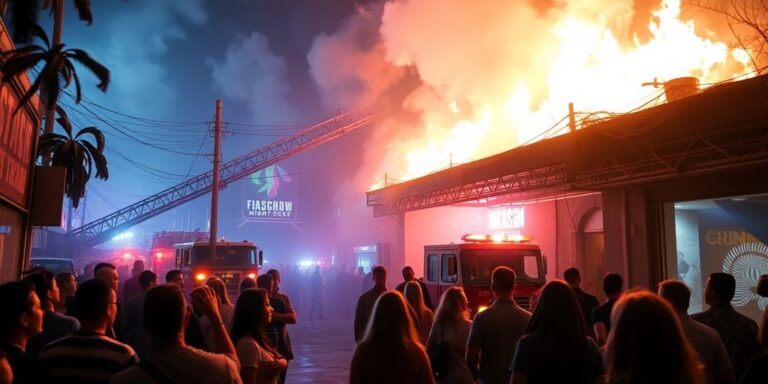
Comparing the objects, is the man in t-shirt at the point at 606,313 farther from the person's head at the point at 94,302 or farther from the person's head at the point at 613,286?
the person's head at the point at 94,302

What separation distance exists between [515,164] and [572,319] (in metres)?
11.0

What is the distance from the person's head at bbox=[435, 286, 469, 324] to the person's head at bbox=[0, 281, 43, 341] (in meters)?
3.05

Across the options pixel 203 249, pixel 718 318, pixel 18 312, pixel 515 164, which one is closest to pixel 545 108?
pixel 515 164

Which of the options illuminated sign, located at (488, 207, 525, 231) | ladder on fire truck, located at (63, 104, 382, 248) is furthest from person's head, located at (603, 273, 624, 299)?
ladder on fire truck, located at (63, 104, 382, 248)

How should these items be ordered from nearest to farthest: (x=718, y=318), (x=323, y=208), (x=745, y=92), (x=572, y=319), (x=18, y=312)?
(x=18, y=312)
(x=572, y=319)
(x=718, y=318)
(x=745, y=92)
(x=323, y=208)

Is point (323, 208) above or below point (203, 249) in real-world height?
above

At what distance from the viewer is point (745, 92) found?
8.27 meters

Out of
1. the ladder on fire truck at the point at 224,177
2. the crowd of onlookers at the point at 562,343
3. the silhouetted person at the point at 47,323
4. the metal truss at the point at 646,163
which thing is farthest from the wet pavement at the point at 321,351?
the ladder on fire truck at the point at 224,177

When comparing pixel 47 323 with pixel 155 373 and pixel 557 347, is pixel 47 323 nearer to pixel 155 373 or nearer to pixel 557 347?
pixel 155 373

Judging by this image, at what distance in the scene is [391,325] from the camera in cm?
304

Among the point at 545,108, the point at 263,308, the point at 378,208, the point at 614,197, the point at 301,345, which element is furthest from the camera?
the point at 378,208

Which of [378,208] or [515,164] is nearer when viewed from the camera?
[515,164]

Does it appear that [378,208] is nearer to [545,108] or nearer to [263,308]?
[545,108]

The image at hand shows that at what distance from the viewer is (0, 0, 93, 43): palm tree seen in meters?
5.24
